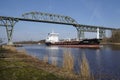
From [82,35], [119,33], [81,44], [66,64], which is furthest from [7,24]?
[66,64]

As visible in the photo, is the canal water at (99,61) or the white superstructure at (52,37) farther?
the white superstructure at (52,37)

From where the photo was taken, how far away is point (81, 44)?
3209 inches

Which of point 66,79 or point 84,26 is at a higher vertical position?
point 84,26

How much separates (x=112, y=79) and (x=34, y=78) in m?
4.70

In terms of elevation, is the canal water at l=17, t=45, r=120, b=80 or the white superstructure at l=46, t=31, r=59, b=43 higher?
the white superstructure at l=46, t=31, r=59, b=43

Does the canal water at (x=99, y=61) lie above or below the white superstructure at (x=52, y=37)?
below

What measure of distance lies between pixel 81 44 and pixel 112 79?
68481mm

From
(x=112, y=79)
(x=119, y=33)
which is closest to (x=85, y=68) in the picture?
(x=112, y=79)

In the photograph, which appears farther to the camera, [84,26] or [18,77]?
[84,26]

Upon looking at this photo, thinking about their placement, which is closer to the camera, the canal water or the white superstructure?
the canal water

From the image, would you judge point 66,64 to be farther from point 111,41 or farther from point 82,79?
point 111,41

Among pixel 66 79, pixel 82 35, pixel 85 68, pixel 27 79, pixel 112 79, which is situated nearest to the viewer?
pixel 27 79

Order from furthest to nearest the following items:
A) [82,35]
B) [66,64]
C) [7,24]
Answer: [82,35] → [7,24] → [66,64]

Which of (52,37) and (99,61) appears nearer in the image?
(99,61)
